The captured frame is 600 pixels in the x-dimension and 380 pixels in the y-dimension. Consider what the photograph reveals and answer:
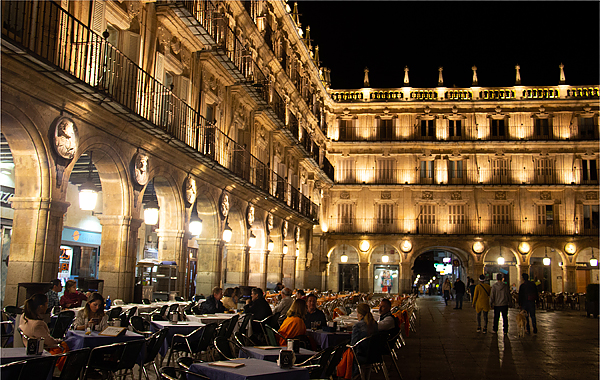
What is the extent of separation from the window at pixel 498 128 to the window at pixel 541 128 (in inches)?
78.8

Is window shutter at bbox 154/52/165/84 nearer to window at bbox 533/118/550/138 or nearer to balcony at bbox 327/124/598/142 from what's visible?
balcony at bbox 327/124/598/142

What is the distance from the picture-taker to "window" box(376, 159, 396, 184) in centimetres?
3919

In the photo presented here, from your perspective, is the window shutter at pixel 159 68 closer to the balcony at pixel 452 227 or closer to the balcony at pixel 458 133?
the balcony at pixel 452 227

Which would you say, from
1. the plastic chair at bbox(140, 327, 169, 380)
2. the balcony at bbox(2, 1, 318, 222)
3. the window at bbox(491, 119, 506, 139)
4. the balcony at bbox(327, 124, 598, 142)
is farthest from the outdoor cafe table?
the window at bbox(491, 119, 506, 139)

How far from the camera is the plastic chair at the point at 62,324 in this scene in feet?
28.4

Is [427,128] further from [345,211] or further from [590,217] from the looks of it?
[590,217]

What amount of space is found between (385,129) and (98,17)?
98.7 feet

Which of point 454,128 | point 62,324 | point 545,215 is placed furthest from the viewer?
point 454,128

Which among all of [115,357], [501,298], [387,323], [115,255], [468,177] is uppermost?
[468,177]

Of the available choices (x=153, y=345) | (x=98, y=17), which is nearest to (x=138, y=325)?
(x=153, y=345)

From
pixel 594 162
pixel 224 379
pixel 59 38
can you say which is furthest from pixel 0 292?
pixel 594 162

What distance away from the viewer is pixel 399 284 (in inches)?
1510

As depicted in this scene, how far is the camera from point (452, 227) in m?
38.2

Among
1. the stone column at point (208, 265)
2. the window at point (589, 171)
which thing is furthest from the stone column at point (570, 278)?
the stone column at point (208, 265)
